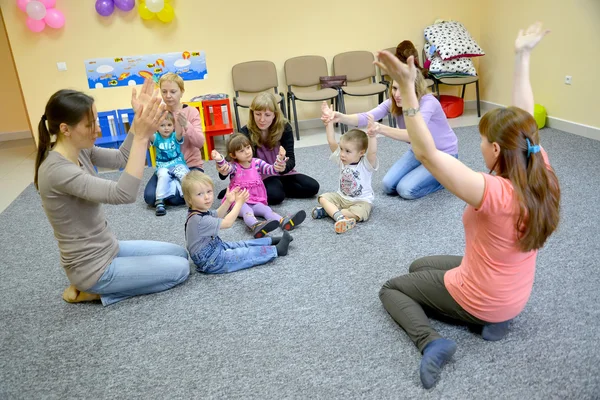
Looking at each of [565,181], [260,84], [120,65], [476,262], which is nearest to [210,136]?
[260,84]

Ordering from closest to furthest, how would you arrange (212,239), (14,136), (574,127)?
1. (212,239)
2. (574,127)
3. (14,136)

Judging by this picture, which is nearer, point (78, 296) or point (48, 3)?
point (78, 296)

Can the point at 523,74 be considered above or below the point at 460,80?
above

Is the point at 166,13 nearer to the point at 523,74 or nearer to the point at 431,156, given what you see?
the point at 523,74

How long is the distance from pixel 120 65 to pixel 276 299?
166 inches

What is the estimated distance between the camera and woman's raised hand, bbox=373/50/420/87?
136 cm

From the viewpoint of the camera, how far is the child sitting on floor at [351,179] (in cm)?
290

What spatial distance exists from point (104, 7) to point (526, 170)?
4971mm

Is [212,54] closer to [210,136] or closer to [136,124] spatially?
[210,136]

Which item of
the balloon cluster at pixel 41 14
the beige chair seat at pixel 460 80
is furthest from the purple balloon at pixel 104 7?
the beige chair seat at pixel 460 80


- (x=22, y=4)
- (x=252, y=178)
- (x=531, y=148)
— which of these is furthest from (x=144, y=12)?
(x=531, y=148)

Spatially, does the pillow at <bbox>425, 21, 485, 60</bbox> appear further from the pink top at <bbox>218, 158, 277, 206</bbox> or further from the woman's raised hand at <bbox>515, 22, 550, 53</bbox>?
the woman's raised hand at <bbox>515, 22, 550, 53</bbox>

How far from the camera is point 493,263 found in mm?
1656

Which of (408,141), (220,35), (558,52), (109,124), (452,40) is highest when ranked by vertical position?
(220,35)
